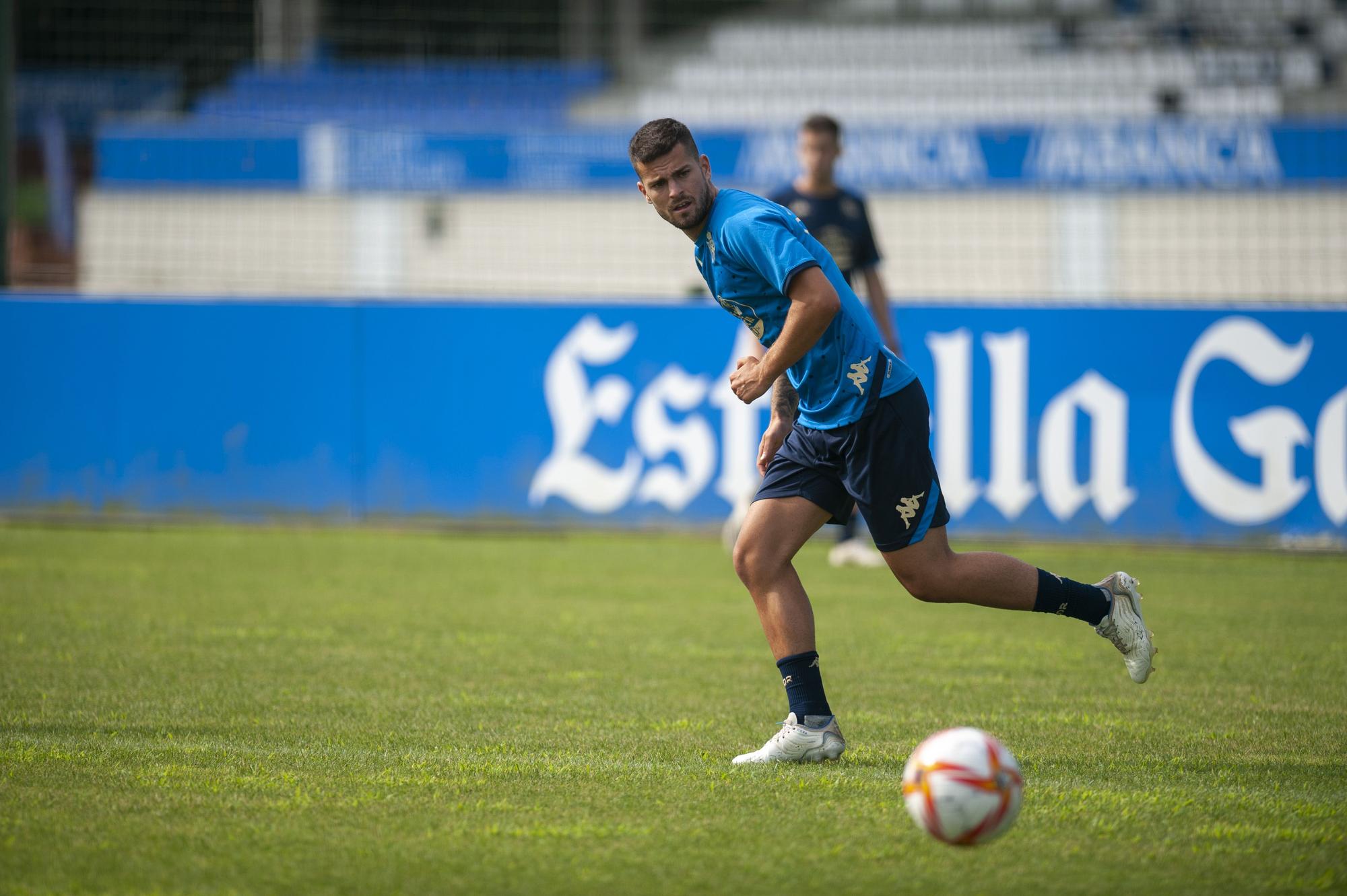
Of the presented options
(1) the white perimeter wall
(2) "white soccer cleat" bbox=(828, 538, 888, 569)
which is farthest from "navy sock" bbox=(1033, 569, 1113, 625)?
(1) the white perimeter wall

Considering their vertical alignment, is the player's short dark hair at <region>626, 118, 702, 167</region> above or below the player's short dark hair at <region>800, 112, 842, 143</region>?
below

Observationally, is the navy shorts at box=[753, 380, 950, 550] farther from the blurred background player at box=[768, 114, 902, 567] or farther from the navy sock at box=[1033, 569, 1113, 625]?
the blurred background player at box=[768, 114, 902, 567]

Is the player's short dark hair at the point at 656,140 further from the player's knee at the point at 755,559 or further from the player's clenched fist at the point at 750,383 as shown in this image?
the player's knee at the point at 755,559

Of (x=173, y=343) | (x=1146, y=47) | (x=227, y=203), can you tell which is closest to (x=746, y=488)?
(x=173, y=343)

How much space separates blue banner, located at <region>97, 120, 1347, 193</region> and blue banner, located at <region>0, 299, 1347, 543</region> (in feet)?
29.1

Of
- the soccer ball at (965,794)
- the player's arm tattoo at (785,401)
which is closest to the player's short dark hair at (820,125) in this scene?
the player's arm tattoo at (785,401)

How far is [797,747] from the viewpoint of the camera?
174 inches

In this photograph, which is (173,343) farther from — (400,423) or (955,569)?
(955,569)

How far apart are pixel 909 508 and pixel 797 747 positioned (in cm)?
78

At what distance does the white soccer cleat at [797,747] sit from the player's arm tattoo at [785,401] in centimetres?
98

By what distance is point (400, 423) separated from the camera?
1038 cm

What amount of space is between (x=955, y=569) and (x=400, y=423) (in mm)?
6482

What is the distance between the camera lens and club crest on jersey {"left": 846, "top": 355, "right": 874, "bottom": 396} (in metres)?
4.46

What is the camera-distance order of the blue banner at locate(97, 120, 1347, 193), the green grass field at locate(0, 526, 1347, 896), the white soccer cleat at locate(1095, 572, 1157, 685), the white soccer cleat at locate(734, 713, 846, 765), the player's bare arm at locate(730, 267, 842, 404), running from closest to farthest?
1. the green grass field at locate(0, 526, 1347, 896)
2. the player's bare arm at locate(730, 267, 842, 404)
3. the white soccer cleat at locate(734, 713, 846, 765)
4. the white soccer cleat at locate(1095, 572, 1157, 685)
5. the blue banner at locate(97, 120, 1347, 193)
